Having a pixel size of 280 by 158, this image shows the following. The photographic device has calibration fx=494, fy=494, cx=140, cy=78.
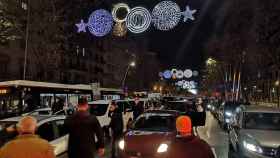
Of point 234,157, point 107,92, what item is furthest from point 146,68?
point 234,157

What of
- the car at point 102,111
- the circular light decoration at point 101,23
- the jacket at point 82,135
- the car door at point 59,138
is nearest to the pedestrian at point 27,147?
the jacket at point 82,135

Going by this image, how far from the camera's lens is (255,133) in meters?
12.1

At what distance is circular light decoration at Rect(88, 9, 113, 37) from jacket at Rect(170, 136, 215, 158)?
19.0 meters

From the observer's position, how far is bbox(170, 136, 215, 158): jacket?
5.92 m

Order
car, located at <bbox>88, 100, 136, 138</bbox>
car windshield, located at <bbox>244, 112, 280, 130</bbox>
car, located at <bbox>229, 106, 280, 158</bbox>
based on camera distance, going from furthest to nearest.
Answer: car, located at <bbox>88, 100, 136, 138</bbox>, car windshield, located at <bbox>244, 112, 280, 130</bbox>, car, located at <bbox>229, 106, 280, 158</bbox>

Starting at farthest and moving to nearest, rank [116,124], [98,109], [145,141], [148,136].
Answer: [98,109], [116,124], [148,136], [145,141]

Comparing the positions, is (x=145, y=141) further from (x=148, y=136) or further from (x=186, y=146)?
(x=186, y=146)

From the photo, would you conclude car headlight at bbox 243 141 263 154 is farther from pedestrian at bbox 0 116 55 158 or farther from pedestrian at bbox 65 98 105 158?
pedestrian at bbox 0 116 55 158

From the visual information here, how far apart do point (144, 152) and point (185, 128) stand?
227 inches

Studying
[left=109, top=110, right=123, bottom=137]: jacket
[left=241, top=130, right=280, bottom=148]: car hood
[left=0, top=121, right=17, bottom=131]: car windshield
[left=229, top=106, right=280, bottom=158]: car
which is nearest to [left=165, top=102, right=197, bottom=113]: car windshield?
[left=109, top=110, right=123, bottom=137]: jacket

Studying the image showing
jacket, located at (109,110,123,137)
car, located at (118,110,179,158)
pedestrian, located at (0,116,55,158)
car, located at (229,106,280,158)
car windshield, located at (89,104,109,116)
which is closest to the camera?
pedestrian, located at (0,116,55,158)

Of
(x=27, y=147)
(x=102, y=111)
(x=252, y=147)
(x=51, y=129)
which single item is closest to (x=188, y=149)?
(x=27, y=147)

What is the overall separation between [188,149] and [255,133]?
6.57 m

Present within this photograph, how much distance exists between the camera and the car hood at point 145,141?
37.8 ft
